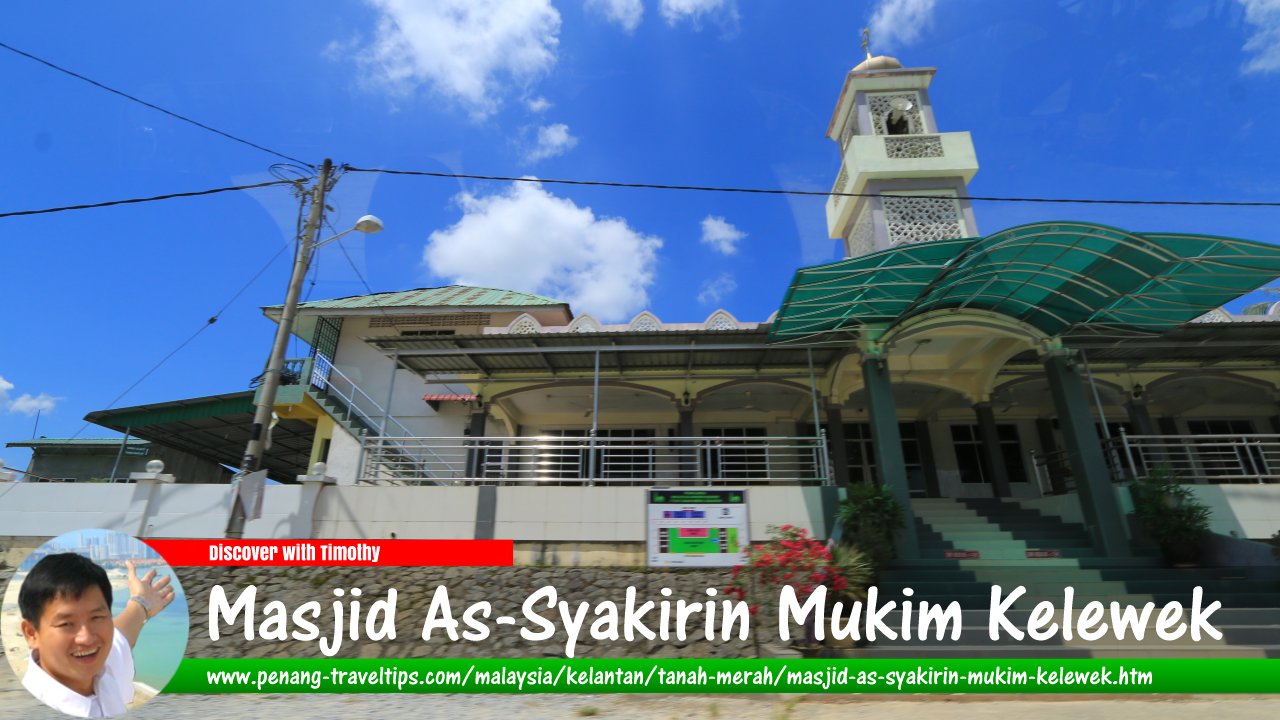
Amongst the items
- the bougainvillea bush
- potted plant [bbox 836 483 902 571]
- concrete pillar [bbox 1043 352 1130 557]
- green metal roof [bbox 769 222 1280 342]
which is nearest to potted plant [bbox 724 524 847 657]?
the bougainvillea bush

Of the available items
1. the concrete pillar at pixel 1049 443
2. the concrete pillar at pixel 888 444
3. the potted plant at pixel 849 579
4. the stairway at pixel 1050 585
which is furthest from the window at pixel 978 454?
the potted plant at pixel 849 579

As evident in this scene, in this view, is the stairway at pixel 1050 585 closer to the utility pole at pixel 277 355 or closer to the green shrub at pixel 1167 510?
the green shrub at pixel 1167 510

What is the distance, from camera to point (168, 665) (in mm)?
3324

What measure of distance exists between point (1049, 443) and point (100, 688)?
17.3m

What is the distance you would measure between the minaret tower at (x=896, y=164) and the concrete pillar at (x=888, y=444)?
16.7ft

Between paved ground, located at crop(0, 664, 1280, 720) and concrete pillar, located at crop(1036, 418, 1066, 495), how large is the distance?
29.4 ft

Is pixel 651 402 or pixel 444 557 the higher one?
pixel 651 402

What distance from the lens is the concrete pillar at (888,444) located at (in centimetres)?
884

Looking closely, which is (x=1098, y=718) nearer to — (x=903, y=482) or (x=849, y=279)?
(x=903, y=482)

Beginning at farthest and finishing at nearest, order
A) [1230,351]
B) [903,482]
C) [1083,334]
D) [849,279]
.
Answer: [1230,351] < [1083,334] < [903,482] < [849,279]

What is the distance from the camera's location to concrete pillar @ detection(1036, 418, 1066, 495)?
1353 cm

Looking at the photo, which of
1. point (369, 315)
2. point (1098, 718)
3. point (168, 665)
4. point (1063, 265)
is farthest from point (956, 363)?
point (369, 315)

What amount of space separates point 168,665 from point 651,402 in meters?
11.8

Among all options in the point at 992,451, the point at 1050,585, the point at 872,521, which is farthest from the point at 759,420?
the point at 1050,585
